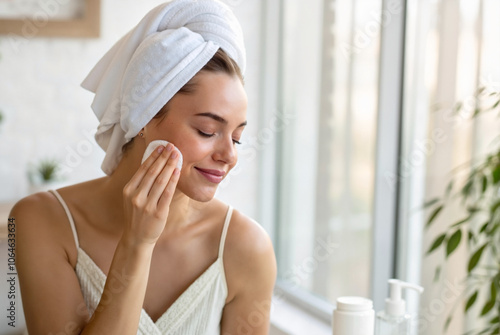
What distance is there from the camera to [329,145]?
207cm

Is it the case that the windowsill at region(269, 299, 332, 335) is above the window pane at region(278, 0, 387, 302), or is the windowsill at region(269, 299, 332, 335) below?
below

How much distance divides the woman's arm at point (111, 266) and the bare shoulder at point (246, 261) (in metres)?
0.27

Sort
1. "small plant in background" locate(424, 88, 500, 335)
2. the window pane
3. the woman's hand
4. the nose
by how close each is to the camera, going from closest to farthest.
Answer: the woman's hand → the nose → "small plant in background" locate(424, 88, 500, 335) → the window pane

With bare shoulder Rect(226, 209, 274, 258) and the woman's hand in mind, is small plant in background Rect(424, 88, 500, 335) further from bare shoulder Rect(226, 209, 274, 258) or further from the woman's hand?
the woman's hand

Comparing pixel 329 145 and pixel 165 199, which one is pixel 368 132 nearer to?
pixel 329 145

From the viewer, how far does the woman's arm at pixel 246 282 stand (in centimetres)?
125

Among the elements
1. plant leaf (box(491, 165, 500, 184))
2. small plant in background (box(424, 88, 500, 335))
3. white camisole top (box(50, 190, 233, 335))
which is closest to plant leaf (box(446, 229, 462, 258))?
small plant in background (box(424, 88, 500, 335))

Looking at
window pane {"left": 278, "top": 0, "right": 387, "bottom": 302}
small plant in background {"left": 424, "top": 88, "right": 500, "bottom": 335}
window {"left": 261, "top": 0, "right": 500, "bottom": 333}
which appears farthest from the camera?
window pane {"left": 278, "top": 0, "right": 387, "bottom": 302}

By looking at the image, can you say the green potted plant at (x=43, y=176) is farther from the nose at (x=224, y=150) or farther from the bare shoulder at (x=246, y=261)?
the nose at (x=224, y=150)

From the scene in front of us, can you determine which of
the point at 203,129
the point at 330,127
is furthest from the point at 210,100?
the point at 330,127

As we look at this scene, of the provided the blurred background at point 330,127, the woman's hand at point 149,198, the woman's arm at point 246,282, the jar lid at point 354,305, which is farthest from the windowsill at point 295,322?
the woman's hand at point 149,198

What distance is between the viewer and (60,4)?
1.97 metres

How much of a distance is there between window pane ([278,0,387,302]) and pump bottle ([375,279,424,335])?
2.23 ft

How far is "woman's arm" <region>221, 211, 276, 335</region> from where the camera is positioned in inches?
49.2
